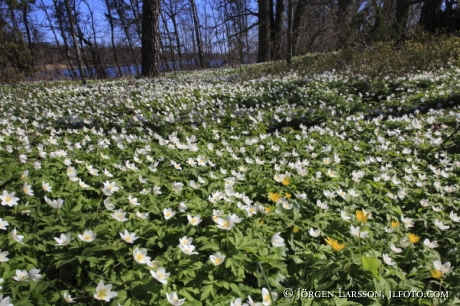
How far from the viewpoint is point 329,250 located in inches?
84.0

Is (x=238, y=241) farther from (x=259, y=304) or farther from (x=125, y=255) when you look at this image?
(x=125, y=255)

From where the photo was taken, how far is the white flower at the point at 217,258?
1855 millimetres

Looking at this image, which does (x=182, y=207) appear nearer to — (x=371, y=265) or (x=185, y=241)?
(x=185, y=241)

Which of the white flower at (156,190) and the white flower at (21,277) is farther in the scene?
the white flower at (156,190)

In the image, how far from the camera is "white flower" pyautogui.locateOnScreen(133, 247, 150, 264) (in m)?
1.78

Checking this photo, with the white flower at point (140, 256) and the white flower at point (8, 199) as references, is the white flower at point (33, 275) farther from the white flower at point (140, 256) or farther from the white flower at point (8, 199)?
the white flower at point (8, 199)

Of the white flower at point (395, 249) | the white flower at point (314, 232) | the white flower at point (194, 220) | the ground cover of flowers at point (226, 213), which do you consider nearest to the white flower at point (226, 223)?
the ground cover of flowers at point (226, 213)

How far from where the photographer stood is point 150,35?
11.3 metres

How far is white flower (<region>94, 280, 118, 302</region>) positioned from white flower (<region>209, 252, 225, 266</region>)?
590 millimetres

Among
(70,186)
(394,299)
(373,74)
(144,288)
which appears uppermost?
(373,74)

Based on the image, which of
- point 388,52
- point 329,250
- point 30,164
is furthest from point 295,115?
point 388,52

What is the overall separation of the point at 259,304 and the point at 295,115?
4791 mm

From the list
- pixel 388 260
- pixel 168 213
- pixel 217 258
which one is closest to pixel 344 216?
pixel 388 260

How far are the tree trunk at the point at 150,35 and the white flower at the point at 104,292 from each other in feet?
36.7
